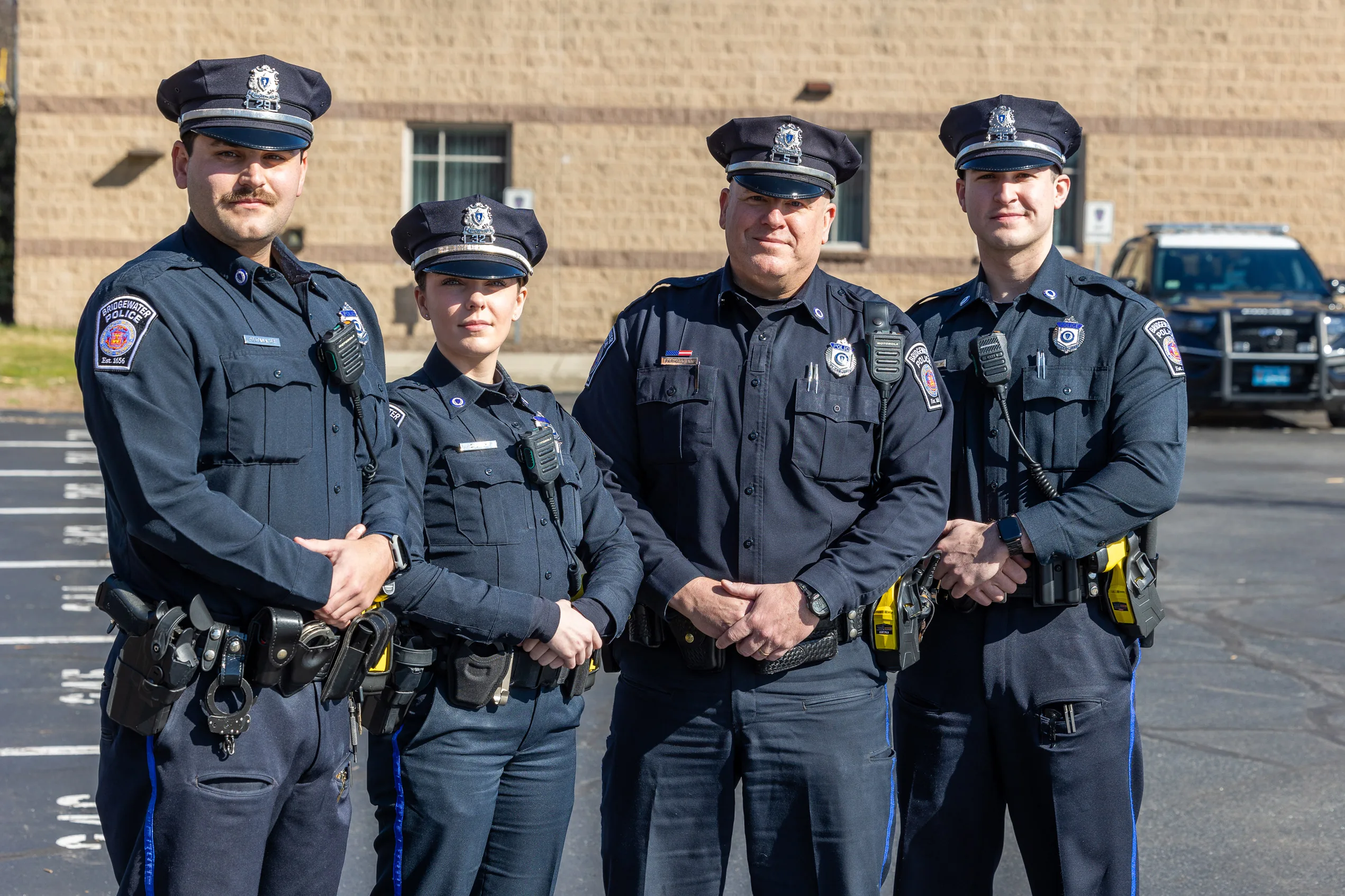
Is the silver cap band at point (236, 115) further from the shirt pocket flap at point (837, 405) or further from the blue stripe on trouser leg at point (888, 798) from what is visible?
the blue stripe on trouser leg at point (888, 798)

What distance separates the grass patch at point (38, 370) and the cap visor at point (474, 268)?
10.8 metres

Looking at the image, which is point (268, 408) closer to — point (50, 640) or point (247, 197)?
point (247, 197)

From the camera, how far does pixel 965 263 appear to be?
882 inches

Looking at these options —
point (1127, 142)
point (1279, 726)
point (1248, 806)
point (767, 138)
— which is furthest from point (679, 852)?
point (1127, 142)

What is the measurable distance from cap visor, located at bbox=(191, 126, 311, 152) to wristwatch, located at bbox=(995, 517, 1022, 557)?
76.0 inches

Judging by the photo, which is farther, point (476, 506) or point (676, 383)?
point (676, 383)

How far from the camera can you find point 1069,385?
3867mm

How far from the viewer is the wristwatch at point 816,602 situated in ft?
11.9

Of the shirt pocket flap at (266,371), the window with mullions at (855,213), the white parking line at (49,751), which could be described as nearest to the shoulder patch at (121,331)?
the shirt pocket flap at (266,371)

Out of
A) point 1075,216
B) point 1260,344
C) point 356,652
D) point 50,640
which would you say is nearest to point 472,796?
point 356,652

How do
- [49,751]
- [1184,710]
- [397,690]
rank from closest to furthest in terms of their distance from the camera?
[397,690] < [49,751] < [1184,710]

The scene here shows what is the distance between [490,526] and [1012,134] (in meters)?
1.67

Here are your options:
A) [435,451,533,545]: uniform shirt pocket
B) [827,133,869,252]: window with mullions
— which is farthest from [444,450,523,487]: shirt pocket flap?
[827,133,869,252]: window with mullions

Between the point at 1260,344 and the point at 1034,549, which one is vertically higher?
the point at 1260,344
